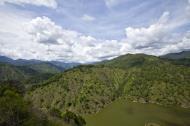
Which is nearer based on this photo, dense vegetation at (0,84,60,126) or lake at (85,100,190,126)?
dense vegetation at (0,84,60,126)

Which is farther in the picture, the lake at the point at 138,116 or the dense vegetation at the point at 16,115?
the lake at the point at 138,116

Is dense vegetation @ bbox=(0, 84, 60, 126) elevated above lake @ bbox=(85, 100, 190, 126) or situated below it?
above

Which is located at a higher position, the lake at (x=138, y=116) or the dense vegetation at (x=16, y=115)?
the dense vegetation at (x=16, y=115)

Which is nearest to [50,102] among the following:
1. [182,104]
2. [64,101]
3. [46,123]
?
[64,101]

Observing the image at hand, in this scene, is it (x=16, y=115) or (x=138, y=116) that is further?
(x=138, y=116)

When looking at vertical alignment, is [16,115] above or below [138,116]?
above

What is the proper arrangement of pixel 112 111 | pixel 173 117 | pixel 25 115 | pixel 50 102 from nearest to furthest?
pixel 25 115 → pixel 173 117 → pixel 112 111 → pixel 50 102

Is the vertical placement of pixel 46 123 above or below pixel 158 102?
above

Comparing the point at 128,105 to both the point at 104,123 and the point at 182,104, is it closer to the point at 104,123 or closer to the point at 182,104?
the point at 182,104
